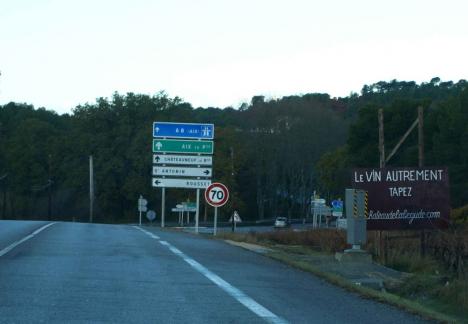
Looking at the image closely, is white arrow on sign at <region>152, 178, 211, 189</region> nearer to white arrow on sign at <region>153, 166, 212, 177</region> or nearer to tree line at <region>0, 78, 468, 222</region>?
Result: white arrow on sign at <region>153, 166, 212, 177</region>

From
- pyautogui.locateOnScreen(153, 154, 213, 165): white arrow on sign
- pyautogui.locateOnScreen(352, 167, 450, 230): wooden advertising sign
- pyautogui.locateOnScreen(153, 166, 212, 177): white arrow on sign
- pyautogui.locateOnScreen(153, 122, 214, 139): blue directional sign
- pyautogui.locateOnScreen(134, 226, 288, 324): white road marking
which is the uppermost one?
pyautogui.locateOnScreen(153, 122, 214, 139): blue directional sign

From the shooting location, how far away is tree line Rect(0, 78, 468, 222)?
81188 millimetres

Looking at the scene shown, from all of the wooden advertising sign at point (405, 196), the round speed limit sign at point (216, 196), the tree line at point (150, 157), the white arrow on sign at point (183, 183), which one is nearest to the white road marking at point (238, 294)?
the wooden advertising sign at point (405, 196)

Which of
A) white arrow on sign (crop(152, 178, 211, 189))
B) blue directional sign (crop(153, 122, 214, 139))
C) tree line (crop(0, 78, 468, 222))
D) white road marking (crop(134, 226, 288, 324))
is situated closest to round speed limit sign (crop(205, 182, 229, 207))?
white arrow on sign (crop(152, 178, 211, 189))

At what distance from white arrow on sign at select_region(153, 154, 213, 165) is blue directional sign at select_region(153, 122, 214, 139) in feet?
3.08

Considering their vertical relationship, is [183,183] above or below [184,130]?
below

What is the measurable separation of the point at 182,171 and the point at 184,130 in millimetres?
1929

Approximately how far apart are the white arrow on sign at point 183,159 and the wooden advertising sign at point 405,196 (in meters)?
14.5

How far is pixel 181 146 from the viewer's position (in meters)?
38.7

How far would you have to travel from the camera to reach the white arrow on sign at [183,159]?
1522 inches

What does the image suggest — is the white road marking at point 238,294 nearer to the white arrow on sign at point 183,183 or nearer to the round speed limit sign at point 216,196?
the round speed limit sign at point 216,196

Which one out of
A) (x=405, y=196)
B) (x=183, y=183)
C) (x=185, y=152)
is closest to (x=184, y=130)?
(x=185, y=152)

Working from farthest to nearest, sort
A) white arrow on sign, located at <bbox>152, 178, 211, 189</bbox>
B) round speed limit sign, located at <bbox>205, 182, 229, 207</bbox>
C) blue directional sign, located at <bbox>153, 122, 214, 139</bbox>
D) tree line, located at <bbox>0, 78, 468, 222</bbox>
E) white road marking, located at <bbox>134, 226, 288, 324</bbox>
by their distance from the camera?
tree line, located at <bbox>0, 78, 468, 222</bbox> < blue directional sign, located at <bbox>153, 122, 214, 139</bbox> < white arrow on sign, located at <bbox>152, 178, 211, 189</bbox> < round speed limit sign, located at <bbox>205, 182, 229, 207</bbox> < white road marking, located at <bbox>134, 226, 288, 324</bbox>

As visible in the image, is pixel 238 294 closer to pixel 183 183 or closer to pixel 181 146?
pixel 183 183
